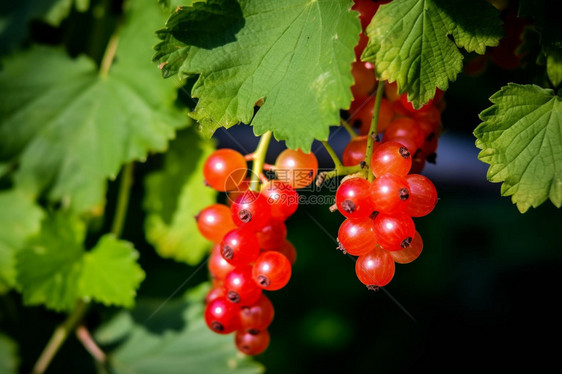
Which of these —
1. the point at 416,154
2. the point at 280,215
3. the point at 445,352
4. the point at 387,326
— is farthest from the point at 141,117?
the point at 445,352

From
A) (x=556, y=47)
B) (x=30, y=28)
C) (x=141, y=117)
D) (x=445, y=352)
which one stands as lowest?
(x=445, y=352)

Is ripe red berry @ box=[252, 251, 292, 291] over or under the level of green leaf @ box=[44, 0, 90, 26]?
under

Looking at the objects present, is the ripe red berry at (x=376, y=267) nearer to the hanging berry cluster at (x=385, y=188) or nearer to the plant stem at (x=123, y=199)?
the hanging berry cluster at (x=385, y=188)

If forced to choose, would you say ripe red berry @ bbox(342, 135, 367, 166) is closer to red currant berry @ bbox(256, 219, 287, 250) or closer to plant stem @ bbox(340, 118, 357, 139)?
plant stem @ bbox(340, 118, 357, 139)

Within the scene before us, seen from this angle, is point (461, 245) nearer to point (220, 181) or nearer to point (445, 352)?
point (445, 352)

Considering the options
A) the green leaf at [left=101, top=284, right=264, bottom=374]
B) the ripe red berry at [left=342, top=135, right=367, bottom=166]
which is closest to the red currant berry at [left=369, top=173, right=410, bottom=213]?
the ripe red berry at [left=342, top=135, right=367, bottom=166]

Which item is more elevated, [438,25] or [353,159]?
[438,25]
